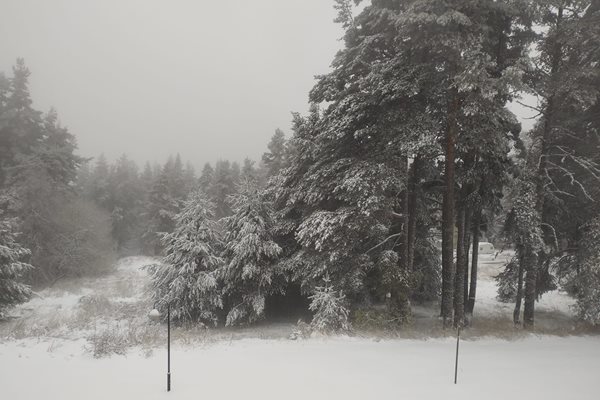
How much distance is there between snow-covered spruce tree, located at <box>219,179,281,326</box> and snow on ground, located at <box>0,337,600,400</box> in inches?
159

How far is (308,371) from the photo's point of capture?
7.75 m

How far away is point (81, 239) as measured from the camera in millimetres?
28453

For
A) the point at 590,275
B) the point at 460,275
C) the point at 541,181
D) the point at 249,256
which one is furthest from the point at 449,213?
the point at 249,256

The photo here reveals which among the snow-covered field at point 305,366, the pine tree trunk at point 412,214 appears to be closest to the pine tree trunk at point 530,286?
the snow-covered field at point 305,366

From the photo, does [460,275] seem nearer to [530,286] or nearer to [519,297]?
[530,286]

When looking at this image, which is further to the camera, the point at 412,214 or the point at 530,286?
the point at 412,214

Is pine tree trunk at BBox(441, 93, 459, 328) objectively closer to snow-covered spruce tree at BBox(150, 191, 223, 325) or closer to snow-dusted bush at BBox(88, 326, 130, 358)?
snow-covered spruce tree at BBox(150, 191, 223, 325)

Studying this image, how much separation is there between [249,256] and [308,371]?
6.81 metres

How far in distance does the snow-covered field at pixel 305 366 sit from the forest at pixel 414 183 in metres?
1.62

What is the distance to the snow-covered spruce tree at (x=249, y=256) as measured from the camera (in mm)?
13859

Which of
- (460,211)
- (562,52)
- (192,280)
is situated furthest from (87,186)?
(562,52)

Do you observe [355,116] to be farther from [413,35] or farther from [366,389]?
[366,389]

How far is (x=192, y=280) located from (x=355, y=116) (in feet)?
30.8

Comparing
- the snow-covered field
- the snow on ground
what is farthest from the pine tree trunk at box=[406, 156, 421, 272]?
the snow on ground
